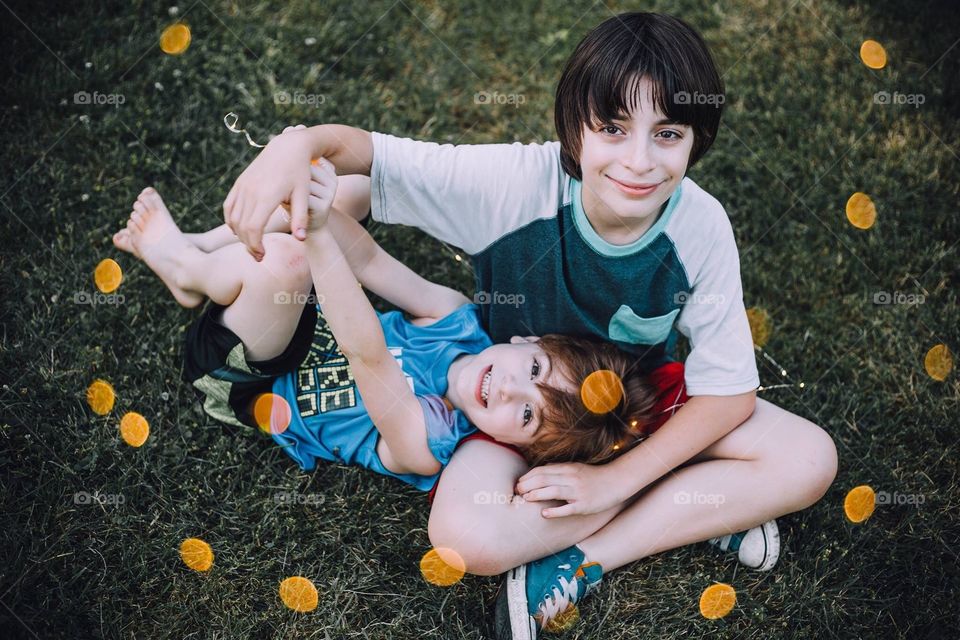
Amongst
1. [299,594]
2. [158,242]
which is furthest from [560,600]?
[158,242]

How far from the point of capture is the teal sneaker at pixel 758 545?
2.12 metres

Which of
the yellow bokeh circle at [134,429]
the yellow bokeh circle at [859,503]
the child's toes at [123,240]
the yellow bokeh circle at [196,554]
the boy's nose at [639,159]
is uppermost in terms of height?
the boy's nose at [639,159]

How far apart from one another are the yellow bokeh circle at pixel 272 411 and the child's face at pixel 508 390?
47cm

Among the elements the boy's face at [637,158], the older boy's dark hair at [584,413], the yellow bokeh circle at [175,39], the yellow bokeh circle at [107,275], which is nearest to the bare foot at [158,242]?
the yellow bokeh circle at [107,275]

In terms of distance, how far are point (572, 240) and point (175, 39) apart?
1886 millimetres

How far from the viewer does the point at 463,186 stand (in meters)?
2.01

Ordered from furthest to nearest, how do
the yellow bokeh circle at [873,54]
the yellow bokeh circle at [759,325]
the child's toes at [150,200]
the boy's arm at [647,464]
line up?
the yellow bokeh circle at [873,54] < the yellow bokeh circle at [759,325] < the child's toes at [150,200] < the boy's arm at [647,464]

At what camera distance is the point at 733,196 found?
9.84 ft

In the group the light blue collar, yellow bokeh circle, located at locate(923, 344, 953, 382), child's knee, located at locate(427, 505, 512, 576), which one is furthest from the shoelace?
yellow bokeh circle, located at locate(923, 344, 953, 382)

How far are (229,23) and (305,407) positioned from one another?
1.75 meters

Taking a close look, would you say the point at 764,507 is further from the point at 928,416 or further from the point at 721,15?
the point at 721,15

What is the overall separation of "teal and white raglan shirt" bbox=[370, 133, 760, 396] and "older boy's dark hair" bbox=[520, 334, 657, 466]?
110 millimetres

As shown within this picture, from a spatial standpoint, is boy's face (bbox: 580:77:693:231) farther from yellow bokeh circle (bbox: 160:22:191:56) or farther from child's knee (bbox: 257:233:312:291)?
yellow bokeh circle (bbox: 160:22:191:56)

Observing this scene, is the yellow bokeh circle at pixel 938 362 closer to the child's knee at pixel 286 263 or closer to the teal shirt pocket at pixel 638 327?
the teal shirt pocket at pixel 638 327
